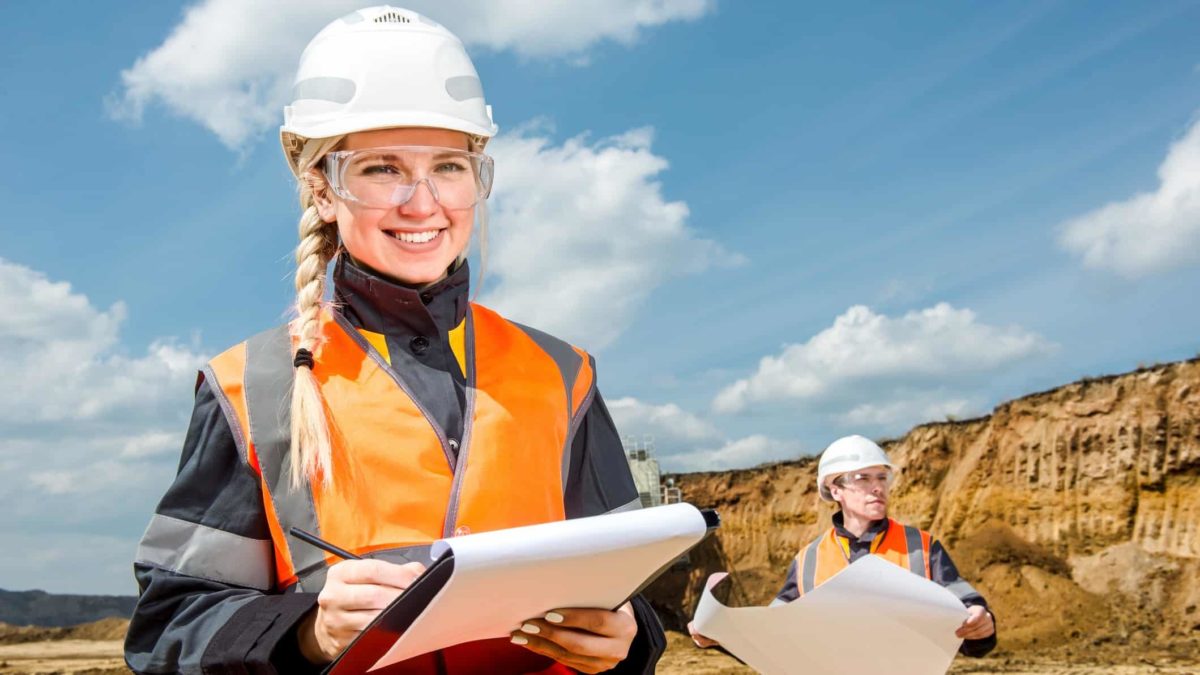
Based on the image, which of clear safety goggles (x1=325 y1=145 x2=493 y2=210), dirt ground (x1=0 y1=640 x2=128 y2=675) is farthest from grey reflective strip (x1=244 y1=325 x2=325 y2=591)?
dirt ground (x1=0 y1=640 x2=128 y2=675)

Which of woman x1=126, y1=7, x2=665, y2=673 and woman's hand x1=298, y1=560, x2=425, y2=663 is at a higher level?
woman x1=126, y1=7, x2=665, y2=673

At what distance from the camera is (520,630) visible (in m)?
1.76

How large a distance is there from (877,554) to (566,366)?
4537 millimetres

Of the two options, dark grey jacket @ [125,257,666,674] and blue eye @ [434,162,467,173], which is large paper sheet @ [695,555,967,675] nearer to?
dark grey jacket @ [125,257,666,674]

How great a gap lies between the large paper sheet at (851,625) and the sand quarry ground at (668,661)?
11.1 m

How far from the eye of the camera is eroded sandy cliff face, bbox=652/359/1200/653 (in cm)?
1772

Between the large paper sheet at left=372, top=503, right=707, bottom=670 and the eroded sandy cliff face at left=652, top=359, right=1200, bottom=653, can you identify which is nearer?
the large paper sheet at left=372, top=503, right=707, bottom=670

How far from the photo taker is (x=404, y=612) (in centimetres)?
157

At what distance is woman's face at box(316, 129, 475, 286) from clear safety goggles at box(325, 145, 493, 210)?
0.04 feet

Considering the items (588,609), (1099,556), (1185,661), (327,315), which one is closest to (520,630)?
(588,609)

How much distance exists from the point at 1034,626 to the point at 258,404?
18.6 meters

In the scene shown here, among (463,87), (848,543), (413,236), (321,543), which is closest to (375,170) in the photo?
(413,236)

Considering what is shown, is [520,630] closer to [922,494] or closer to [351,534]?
[351,534]

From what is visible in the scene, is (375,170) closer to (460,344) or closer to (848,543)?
(460,344)
